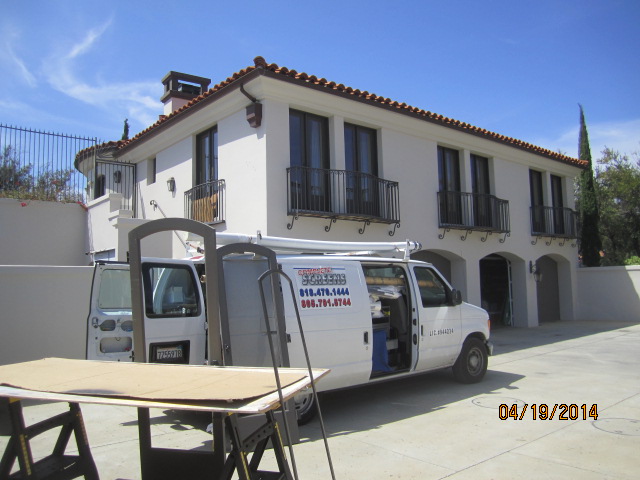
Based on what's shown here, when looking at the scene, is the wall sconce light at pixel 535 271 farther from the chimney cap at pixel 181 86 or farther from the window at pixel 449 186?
the chimney cap at pixel 181 86

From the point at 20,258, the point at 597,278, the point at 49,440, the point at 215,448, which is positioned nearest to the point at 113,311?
the point at 49,440

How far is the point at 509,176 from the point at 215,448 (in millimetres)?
14696

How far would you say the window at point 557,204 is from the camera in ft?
58.4

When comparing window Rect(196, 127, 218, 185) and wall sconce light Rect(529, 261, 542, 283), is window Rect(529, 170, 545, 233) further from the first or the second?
window Rect(196, 127, 218, 185)

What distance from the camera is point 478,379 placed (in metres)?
8.28

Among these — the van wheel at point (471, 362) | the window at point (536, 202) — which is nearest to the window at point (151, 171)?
the van wheel at point (471, 362)

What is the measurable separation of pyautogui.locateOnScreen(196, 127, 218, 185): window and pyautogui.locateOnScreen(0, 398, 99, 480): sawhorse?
8.54 metres

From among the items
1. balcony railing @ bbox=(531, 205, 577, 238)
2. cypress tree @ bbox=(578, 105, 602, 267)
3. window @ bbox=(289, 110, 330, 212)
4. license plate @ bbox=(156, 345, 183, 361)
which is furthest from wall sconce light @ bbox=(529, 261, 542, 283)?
license plate @ bbox=(156, 345, 183, 361)

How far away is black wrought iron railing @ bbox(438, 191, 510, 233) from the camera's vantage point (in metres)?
13.8

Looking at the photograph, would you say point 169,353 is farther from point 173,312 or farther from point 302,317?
point 302,317

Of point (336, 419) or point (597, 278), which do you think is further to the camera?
point (597, 278)

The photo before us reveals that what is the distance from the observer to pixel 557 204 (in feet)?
60.8

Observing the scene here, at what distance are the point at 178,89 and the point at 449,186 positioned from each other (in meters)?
8.94

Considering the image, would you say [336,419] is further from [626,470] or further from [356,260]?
[626,470]
